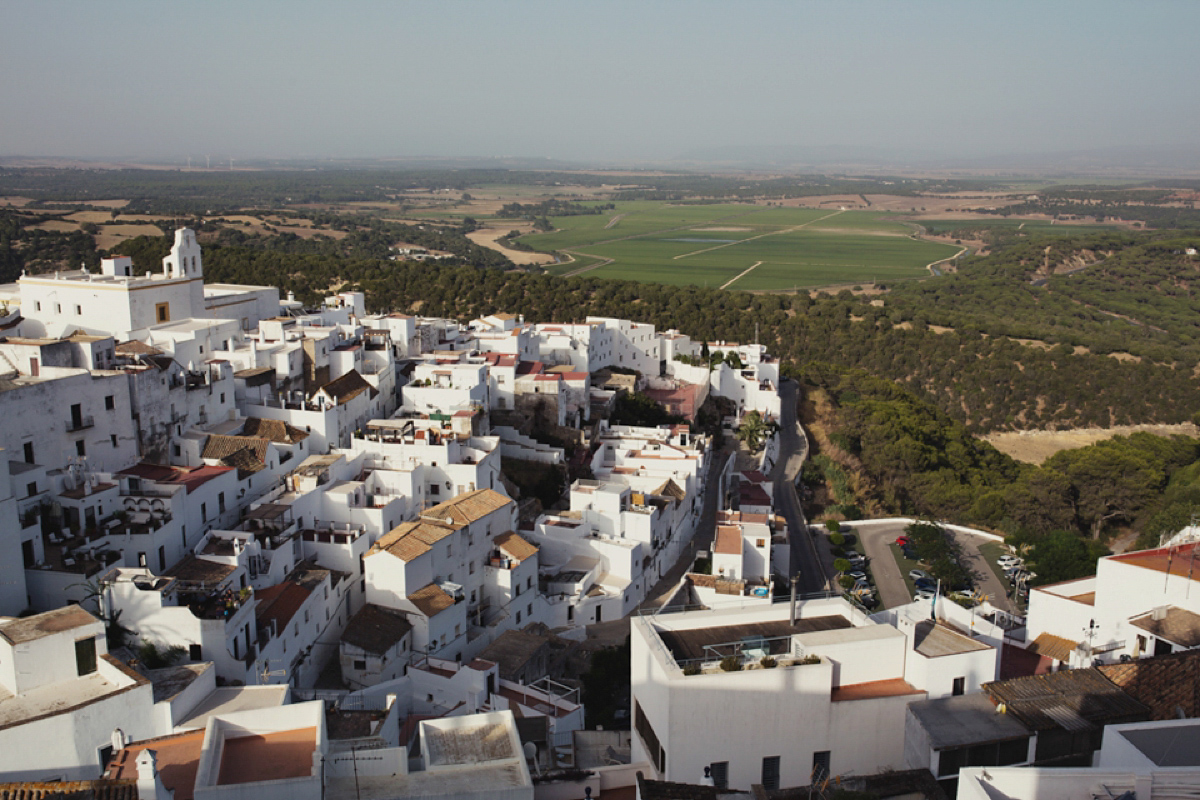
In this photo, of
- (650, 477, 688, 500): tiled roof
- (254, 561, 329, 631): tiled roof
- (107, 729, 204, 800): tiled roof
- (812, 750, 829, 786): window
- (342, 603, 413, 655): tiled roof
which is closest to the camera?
(107, 729, 204, 800): tiled roof

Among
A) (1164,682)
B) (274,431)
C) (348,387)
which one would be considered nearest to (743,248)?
(348,387)

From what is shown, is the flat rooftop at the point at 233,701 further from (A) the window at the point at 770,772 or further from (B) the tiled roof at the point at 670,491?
(B) the tiled roof at the point at 670,491

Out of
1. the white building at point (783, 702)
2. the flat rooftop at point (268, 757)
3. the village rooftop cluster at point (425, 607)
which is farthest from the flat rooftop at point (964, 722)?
the flat rooftop at point (268, 757)

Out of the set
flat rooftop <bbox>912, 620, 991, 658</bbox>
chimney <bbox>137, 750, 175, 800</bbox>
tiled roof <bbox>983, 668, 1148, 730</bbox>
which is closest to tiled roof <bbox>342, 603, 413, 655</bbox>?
chimney <bbox>137, 750, 175, 800</bbox>

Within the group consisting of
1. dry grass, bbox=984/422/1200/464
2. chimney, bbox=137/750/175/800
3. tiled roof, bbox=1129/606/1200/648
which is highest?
chimney, bbox=137/750/175/800

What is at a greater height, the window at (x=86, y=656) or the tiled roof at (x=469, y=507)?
the window at (x=86, y=656)

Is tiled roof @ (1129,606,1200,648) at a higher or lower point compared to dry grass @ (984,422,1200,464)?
higher

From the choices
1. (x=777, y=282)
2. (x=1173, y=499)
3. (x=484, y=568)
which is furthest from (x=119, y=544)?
(x=777, y=282)

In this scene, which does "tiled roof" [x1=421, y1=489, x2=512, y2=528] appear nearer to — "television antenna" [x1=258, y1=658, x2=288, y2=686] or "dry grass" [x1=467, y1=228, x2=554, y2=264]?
"television antenna" [x1=258, y1=658, x2=288, y2=686]
